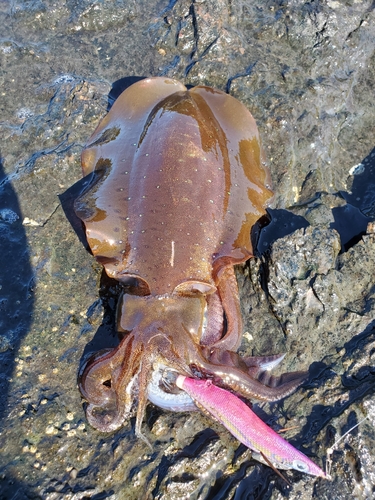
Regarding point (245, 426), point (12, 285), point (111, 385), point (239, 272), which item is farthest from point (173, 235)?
point (12, 285)

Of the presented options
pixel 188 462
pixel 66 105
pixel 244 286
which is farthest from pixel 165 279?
pixel 66 105

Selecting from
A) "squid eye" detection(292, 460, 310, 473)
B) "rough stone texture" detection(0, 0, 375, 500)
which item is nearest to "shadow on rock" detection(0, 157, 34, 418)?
"rough stone texture" detection(0, 0, 375, 500)

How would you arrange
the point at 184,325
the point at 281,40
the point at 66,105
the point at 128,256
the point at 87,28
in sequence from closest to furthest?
the point at 184,325
the point at 128,256
the point at 66,105
the point at 281,40
the point at 87,28

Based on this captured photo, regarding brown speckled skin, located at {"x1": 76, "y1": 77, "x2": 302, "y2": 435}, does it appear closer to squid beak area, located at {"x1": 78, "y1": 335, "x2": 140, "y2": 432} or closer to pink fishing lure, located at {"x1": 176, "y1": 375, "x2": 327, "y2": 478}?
squid beak area, located at {"x1": 78, "y1": 335, "x2": 140, "y2": 432}

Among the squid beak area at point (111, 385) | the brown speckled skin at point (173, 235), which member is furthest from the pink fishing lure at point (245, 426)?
the squid beak area at point (111, 385)

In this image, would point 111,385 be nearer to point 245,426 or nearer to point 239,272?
point 245,426

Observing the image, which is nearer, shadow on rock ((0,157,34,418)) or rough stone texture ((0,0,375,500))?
rough stone texture ((0,0,375,500))

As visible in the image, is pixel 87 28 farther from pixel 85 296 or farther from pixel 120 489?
pixel 120 489
